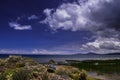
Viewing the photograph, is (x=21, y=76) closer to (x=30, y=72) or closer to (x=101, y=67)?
(x=30, y=72)

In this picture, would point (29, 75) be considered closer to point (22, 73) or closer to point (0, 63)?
point (22, 73)

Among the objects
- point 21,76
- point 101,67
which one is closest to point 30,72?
point 21,76

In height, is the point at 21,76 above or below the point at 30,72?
below

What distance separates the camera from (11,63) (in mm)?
27609

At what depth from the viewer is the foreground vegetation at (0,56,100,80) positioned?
18.9 m

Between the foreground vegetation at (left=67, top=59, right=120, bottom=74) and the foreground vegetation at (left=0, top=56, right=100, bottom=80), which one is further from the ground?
the foreground vegetation at (left=0, top=56, right=100, bottom=80)

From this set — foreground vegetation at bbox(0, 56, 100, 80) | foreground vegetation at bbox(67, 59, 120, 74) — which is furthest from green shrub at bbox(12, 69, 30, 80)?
foreground vegetation at bbox(67, 59, 120, 74)

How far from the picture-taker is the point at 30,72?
68.6ft

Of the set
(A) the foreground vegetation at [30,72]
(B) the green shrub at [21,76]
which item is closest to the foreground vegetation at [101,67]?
(A) the foreground vegetation at [30,72]

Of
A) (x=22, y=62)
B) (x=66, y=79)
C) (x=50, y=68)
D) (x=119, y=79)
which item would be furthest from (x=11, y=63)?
(x=119, y=79)

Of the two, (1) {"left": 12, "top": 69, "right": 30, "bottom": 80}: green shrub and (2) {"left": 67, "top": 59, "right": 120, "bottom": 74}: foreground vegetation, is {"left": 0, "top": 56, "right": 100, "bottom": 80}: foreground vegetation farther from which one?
(2) {"left": 67, "top": 59, "right": 120, "bottom": 74}: foreground vegetation

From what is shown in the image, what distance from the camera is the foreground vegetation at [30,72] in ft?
61.9

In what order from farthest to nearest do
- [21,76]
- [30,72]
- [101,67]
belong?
[101,67] < [30,72] < [21,76]

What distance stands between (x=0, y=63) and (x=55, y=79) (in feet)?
29.3
